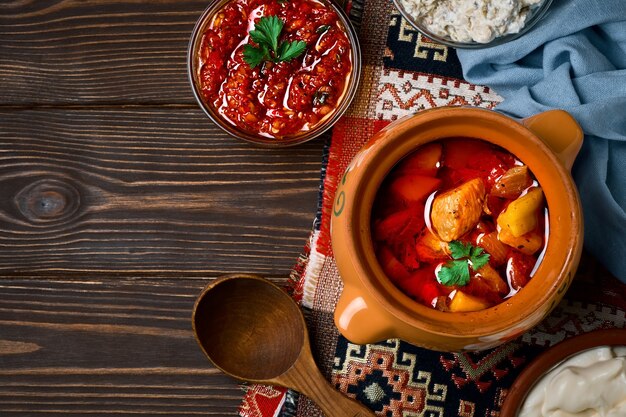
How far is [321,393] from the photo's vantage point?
6.39 feet

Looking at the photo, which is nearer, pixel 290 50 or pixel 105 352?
pixel 290 50

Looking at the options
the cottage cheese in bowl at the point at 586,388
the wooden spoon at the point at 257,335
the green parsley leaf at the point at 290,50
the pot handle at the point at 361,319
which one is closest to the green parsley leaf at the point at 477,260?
the pot handle at the point at 361,319

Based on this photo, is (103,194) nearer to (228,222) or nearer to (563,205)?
(228,222)

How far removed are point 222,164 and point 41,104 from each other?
21.5 inches

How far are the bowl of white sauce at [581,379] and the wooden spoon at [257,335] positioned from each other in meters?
0.49

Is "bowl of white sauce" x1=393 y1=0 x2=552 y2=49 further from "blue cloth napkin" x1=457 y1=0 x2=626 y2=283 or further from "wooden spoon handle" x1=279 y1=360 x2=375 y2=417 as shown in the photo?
"wooden spoon handle" x1=279 y1=360 x2=375 y2=417

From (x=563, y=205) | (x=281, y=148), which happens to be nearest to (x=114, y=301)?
(x=281, y=148)

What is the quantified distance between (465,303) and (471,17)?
71 cm

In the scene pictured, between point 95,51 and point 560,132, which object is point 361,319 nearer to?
point 560,132

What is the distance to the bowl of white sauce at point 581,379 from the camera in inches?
68.1

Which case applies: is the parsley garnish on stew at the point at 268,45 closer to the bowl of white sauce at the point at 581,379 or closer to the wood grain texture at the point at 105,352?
the wood grain texture at the point at 105,352

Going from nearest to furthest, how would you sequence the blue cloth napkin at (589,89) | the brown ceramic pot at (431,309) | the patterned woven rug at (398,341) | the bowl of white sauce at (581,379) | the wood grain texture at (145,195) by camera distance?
the brown ceramic pot at (431,309) < the bowl of white sauce at (581,379) < the blue cloth napkin at (589,89) < the patterned woven rug at (398,341) < the wood grain texture at (145,195)

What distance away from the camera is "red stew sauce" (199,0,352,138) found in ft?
6.40

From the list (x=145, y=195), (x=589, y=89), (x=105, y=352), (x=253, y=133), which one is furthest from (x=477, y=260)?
(x=105, y=352)
